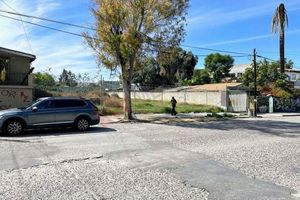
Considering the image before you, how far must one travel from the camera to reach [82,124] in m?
17.8

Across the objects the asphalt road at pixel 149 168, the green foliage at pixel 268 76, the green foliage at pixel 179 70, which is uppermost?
the green foliage at pixel 179 70

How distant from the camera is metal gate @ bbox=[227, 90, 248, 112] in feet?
121

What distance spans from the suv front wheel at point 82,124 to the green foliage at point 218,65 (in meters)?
62.1

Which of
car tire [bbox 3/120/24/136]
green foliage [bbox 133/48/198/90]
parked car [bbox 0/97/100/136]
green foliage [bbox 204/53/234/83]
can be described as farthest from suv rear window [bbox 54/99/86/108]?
green foliage [bbox 204/53/234/83]

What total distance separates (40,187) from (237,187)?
154 inches

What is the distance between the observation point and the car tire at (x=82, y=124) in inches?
693

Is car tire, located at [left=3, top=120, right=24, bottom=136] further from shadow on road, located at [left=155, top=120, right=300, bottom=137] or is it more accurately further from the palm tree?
the palm tree

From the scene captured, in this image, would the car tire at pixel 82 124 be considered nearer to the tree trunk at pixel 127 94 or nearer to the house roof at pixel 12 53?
the tree trunk at pixel 127 94

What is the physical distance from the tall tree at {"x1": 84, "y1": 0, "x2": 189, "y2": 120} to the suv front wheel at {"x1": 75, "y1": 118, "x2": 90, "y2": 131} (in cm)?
646

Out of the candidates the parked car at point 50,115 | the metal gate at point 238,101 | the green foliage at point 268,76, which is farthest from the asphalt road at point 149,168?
the green foliage at point 268,76

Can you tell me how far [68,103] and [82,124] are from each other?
1205 mm

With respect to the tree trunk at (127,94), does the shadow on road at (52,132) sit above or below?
below

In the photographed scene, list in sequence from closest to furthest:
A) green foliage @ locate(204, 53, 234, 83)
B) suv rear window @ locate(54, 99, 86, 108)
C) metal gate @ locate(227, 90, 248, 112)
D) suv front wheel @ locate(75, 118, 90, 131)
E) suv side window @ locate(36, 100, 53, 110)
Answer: suv side window @ locate(36, 100, 53, 110) → suv rear window @ locate(54, 99, 86, 108) → suv front wheel @ locate(75, 118, 90, 131) → metal gate @ locate(227, 90, 248, 112) → green foliage @ locate(204, 53, 234, 83)

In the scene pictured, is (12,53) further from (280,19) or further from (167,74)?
(167,74)
